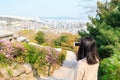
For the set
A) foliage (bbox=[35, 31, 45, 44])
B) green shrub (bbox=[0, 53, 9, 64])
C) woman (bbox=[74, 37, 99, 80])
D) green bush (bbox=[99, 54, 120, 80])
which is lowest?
foliage (bbox=[35, 31, 45, 44])

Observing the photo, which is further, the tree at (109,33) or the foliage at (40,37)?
the foliage at (40,37)

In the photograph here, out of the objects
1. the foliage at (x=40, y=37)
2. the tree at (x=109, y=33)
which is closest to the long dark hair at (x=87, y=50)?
the tree at (x=109, y=33)

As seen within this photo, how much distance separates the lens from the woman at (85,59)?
4504 millimetres

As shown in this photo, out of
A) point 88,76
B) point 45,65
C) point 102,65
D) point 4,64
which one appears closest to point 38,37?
point 45,65

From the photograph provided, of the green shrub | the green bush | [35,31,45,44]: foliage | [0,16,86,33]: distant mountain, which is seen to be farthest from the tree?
[0,16,86,33]: distant mountain

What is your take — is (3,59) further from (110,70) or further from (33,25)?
(33,25)

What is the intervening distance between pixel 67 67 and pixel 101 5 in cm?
640

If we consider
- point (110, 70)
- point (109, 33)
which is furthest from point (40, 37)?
point (110, 70)

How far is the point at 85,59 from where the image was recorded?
4531mm

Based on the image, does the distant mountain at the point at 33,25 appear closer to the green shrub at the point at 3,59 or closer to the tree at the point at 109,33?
the tree at the point at 109,33

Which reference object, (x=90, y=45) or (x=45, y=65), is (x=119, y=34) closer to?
(x=45, y=65)

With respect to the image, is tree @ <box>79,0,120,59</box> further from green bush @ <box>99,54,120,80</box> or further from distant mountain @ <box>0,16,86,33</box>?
distant mountain @ <box>0,16,86,33</box>

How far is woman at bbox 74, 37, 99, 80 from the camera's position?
14.8ft

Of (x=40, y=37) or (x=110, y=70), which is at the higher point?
(x=110, y=70)
